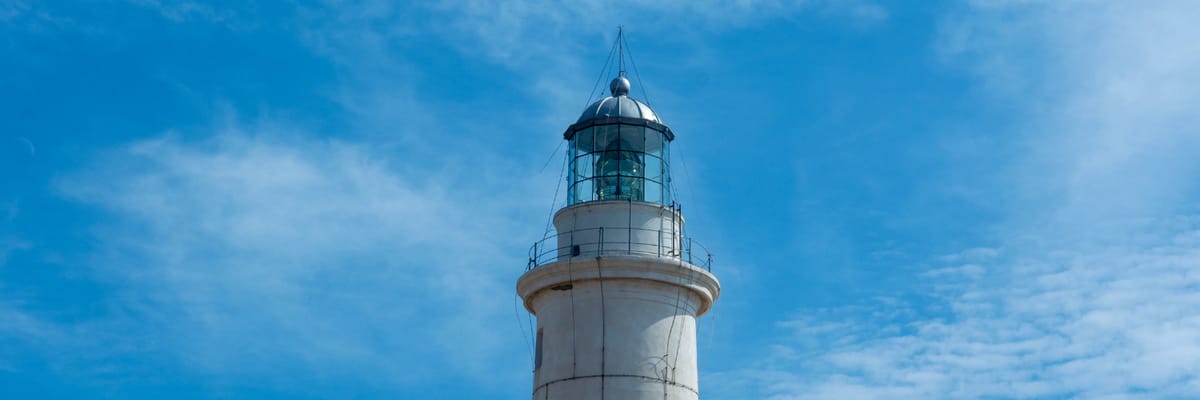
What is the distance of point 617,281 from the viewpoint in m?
25.6

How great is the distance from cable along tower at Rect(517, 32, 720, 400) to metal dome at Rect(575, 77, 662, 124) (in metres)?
0.02

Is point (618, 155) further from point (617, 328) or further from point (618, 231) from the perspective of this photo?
point (617, 328)

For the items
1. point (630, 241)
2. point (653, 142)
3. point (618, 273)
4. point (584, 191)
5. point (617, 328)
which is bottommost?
point (617, 328)

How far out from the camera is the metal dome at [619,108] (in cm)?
2741

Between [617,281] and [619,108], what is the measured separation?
346 centimetres

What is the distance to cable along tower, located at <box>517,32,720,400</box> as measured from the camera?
25.2m

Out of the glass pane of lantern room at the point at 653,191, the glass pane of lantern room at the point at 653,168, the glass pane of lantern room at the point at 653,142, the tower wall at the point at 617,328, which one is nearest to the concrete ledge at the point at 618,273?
the tower wall at the point at 617,328

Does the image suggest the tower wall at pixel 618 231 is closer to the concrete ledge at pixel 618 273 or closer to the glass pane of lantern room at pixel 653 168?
the concrete ledge at pixel 618 273

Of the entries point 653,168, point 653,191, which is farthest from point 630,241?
point 653,168

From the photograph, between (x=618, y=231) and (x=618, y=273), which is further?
(x=618, y=231)

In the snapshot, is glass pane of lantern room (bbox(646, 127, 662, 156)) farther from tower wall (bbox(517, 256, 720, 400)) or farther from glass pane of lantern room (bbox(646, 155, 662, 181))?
tower wall (bbox(517, 256, 720, 400))

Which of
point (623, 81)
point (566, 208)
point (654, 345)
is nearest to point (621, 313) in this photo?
point (654, 345)

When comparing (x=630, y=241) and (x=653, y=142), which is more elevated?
(x=653, y=142)

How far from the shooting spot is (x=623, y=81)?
92.1 ft
